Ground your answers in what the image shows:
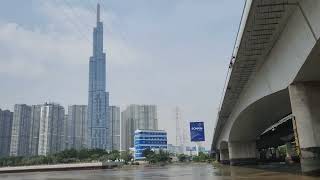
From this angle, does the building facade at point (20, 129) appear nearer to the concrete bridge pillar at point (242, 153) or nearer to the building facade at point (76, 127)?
the building facade at point (76, 127)

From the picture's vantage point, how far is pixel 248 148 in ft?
199

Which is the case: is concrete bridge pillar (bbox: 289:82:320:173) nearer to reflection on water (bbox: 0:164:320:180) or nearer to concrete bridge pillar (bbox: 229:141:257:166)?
reflection on water (bbox: 0:164:320:180)

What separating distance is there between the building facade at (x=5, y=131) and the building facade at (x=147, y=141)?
162 feet

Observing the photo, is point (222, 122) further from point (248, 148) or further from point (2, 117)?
point (2, 117)

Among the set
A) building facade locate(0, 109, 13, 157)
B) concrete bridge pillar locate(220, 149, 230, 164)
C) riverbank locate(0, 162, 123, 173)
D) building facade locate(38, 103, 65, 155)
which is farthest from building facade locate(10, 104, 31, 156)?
concrete bridge pillar locate(220, 149, 230, 164)

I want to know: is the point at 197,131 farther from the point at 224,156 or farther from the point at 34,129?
the point at 34,129

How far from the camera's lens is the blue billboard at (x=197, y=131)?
76988mm

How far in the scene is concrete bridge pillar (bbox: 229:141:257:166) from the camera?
5959cm

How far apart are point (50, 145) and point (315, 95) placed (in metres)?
145

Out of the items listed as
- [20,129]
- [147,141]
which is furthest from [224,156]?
[20,129]

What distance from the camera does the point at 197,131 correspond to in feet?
253

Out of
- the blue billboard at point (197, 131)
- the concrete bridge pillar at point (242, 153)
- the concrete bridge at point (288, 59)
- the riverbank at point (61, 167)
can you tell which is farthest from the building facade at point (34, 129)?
the concrete bridge at point (288, 59)

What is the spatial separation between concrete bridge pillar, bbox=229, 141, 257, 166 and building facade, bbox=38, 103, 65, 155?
103m

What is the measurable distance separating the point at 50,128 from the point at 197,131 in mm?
89495
